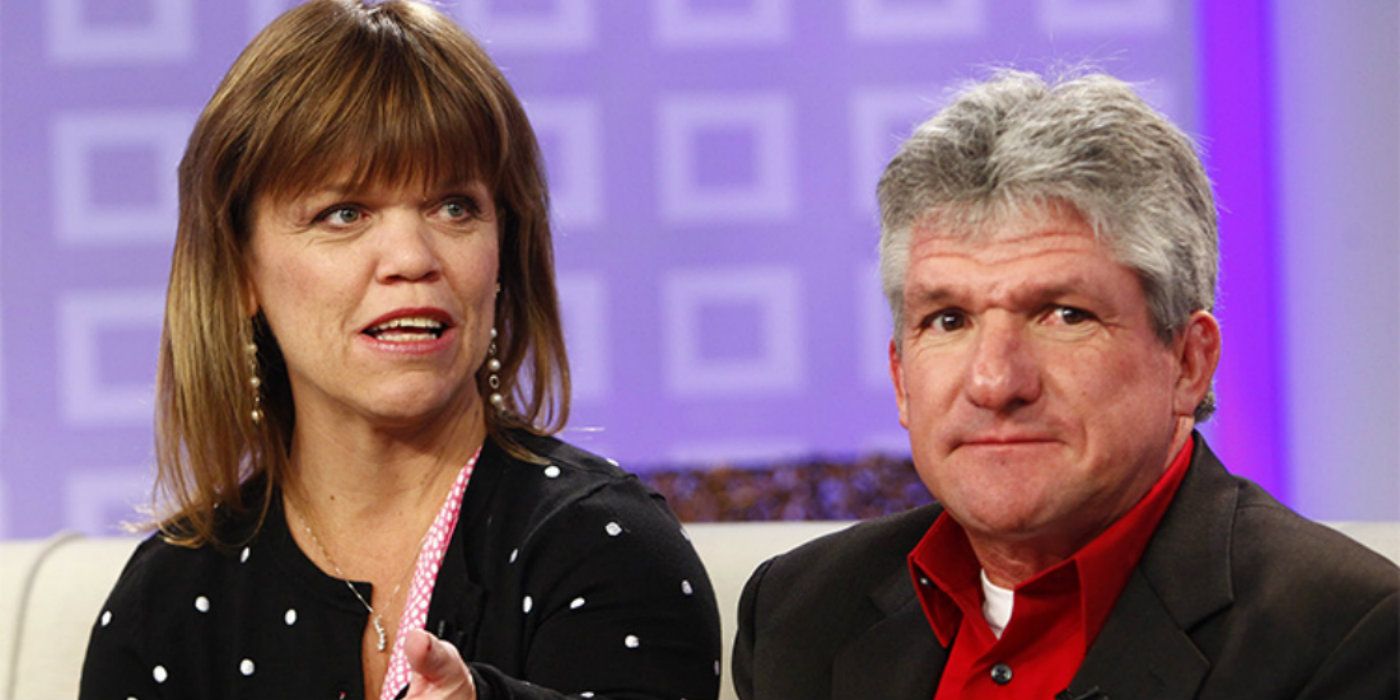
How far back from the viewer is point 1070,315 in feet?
5.03

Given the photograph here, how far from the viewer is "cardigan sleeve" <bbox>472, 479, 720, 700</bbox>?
6.55ft

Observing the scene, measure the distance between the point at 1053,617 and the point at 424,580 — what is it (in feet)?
2.70

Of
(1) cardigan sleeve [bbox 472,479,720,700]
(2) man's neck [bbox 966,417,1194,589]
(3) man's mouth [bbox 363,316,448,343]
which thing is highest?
(3) man's mouth [bbox 363,316,448,343]

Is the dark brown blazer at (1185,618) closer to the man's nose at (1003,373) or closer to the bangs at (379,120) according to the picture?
the man's nose at (1003,373)

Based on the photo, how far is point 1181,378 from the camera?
1.59 meters

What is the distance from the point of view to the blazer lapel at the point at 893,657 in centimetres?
167

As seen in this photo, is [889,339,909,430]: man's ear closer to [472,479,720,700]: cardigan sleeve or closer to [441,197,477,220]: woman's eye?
[472,479,720,700]: cardigan sleeve

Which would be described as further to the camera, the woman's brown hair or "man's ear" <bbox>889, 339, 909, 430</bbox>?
the woman's brown hair

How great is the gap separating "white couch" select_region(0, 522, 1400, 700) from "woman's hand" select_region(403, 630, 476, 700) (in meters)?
0.76

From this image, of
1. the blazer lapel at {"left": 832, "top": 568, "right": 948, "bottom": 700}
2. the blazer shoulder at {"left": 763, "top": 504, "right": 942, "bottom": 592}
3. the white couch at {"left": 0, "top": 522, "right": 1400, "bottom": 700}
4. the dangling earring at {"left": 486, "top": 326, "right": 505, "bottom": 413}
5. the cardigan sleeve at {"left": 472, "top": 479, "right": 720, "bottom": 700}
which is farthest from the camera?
the white couch at {"left": 0, "top": 522, "right": 1400, "bottom": 700}

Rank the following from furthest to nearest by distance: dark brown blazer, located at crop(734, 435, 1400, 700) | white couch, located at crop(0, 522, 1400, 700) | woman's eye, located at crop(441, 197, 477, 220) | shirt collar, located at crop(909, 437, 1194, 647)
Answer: white couch, located at crop(0, 522, 1400, 700), woman's eye, located at crop(441, 197, 477, 220), shirt collar, located at crop(909, 437, 1194, 647), dark brown blazer, located at crop(734, 435, 1400, 700)

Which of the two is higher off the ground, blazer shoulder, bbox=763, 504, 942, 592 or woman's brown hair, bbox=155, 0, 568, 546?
woman's brown hair, bbox=155, 0, 568, 546

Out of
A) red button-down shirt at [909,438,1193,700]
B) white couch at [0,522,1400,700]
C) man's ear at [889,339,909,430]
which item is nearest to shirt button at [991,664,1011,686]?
red button-down shirt at [909,438,1193,700]

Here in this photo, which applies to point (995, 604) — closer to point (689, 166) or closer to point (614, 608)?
point (614, 608)
